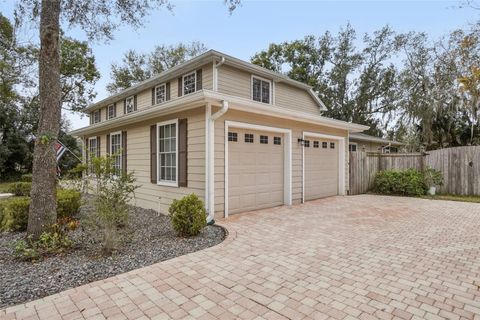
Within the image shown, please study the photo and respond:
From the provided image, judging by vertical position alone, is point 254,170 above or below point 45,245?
above

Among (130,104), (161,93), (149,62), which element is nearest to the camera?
(161,93)

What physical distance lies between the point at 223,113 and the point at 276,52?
63.9ft

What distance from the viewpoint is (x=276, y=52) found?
23328 millimetres

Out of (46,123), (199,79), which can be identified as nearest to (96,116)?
(199,79)

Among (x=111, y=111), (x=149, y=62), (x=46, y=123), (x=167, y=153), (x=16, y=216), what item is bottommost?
(x=16, y=216)

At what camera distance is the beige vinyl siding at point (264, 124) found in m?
6.36

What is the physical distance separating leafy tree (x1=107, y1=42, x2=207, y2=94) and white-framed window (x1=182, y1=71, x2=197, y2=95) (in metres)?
15.1

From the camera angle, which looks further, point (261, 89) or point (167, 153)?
point (261, 89)

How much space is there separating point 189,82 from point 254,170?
4.65 metres

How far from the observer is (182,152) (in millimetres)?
6758

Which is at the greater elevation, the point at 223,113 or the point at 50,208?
the point at 223,113

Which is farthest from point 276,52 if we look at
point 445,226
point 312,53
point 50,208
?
point 50,208

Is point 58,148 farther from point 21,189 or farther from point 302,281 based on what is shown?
point 21,189

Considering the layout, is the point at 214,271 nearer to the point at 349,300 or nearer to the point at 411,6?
the point at 349,300
